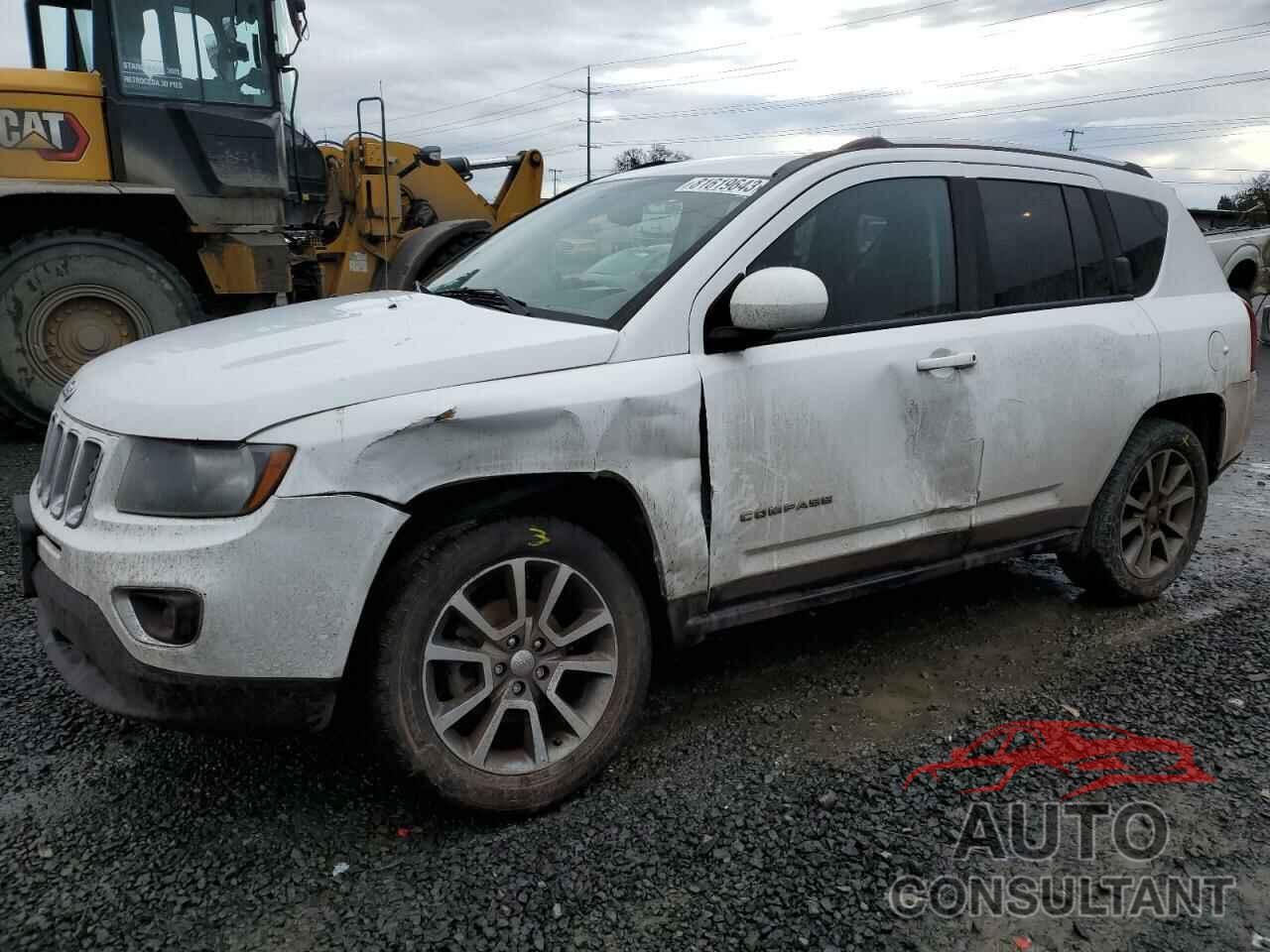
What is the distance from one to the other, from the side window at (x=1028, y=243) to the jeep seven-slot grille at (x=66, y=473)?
2859mm

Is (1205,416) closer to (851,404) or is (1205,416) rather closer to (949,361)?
(949,361)

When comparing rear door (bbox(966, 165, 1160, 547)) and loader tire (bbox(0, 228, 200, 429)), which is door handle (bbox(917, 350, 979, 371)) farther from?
loader tire (bbox(0, 228, 200, 429))

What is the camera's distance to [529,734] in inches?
102

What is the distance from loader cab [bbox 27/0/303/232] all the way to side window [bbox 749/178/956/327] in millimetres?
5646

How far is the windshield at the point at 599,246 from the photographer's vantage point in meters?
2.94

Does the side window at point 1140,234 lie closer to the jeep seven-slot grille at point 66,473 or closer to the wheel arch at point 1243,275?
the jeep seven-slot grille at point 66,473

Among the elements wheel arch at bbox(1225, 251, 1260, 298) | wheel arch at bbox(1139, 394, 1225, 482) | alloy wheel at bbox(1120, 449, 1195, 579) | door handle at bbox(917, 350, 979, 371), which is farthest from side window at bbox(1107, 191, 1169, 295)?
wheel arch at bbox(1225, 251, 1260, 298)

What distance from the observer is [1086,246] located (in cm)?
377

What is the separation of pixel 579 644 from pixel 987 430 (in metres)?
1.61

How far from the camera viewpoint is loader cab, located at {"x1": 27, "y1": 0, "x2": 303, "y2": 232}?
6.84 meters

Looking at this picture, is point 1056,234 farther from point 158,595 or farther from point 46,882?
point 46,882

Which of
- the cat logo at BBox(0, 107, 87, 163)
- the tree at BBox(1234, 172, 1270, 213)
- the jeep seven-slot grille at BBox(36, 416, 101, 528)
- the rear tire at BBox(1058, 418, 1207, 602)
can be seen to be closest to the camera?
the jeep seven-slot grille at BBox(36, 416, 101, 528)

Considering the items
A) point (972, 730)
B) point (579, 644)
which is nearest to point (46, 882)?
point (579, 644)

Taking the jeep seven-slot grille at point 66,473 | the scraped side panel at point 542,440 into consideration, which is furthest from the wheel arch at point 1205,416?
the jeep seven-slot grille at point 66,473
